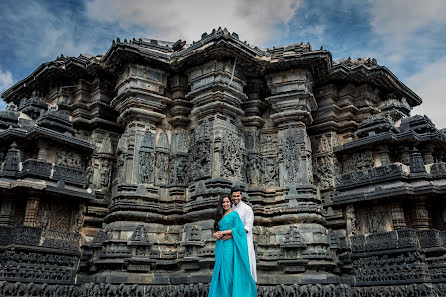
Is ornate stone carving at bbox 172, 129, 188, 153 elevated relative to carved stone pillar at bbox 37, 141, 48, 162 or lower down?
elevated

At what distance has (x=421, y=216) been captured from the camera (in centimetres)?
994

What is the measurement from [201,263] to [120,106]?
5.21 m

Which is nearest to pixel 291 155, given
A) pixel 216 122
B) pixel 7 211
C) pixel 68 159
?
pixel 216 122

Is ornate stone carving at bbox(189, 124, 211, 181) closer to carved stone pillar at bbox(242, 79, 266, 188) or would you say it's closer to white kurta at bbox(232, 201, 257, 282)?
carved stone pillar at bbox(242, 79, 266, 188)

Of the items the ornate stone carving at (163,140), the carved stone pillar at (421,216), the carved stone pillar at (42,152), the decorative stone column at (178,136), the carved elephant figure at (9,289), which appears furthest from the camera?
the ornate stone carving at (163,140)

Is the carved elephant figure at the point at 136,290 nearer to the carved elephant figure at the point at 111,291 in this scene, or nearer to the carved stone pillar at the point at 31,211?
the carved elephant figure at the point at 111,291

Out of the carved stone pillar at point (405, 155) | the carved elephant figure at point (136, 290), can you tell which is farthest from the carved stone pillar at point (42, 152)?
the carved stone pillar at point (405, 155)

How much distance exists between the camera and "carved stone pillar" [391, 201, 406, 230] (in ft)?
32.6

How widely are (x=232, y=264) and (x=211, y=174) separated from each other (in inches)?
184

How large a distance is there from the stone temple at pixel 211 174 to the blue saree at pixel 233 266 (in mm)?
3454

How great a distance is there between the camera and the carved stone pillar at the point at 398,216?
9.94 m

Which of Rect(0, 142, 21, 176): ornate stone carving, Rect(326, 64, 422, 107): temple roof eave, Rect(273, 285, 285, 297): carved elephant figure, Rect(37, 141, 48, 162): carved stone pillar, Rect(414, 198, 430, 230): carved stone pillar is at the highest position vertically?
Rect(326, 64, 422, 107): temple roof eave

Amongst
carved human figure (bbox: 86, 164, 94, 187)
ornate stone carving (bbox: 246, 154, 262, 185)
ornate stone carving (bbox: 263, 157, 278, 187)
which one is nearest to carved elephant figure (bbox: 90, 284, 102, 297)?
carved human figure (bbox: 86, 164, 94, 187)

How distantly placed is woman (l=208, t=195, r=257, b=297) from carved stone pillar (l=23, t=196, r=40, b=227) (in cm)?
558
